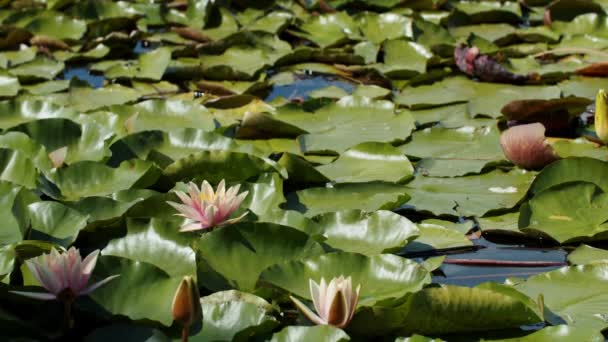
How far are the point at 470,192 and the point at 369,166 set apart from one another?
1.04 ft

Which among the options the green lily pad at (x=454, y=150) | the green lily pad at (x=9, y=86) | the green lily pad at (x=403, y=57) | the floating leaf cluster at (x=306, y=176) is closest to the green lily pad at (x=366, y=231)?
the floating leaf cluster at (x=306, y=176)

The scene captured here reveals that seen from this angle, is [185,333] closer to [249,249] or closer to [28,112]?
[249,249]

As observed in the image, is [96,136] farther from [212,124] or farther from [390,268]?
[390,268]

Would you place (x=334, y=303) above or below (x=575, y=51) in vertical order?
above

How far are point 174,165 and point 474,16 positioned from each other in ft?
8.18

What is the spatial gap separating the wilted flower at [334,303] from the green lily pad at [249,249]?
28 cm

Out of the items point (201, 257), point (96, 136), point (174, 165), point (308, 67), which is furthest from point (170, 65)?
point (201, 257)

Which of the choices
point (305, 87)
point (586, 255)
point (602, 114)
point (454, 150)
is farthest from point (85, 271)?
point (305, 87)

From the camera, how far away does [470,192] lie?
241 cm

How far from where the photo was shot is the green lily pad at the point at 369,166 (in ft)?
8.18

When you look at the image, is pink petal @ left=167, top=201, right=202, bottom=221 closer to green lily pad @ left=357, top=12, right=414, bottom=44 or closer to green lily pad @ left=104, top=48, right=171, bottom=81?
green lily pad @ left=104, top=48, right=171, bottom=81

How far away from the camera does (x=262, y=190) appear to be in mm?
2162

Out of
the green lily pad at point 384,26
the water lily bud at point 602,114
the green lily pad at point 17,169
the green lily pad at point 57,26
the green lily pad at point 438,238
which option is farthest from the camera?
the green lily pad at point 57,26

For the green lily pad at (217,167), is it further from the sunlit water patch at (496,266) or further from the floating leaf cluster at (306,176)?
the sunlit water patch at (496,266)
